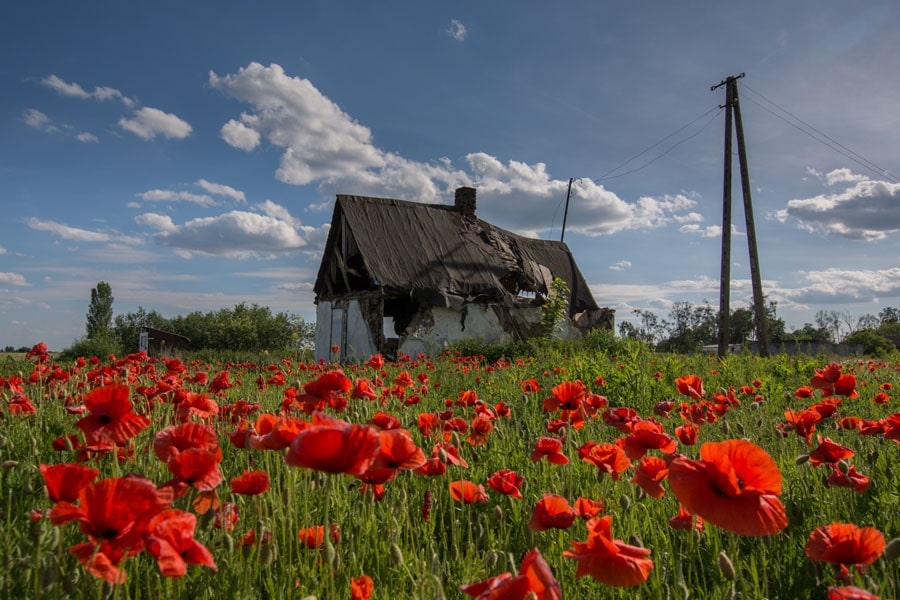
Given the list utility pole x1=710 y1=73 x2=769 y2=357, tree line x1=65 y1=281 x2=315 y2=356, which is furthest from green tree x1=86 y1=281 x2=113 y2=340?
utility pole x1=710 y1=73 x2=769 y2=357

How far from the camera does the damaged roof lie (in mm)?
19141

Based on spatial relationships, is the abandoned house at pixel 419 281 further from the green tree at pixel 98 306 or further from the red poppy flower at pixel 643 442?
the green tree at pixel 98 306

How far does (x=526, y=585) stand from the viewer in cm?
85

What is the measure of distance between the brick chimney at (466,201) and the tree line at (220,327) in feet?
76.5

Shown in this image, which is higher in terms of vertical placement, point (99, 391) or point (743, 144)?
point (743, 144)

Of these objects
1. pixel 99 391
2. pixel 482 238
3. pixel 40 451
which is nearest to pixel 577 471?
pixel 99 391

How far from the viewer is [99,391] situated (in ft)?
5.64

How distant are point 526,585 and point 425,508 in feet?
4.83

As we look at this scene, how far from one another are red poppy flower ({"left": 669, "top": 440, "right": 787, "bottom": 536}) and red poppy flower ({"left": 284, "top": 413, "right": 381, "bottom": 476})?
0.59 metres

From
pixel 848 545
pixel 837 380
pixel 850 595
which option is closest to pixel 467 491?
pixel 848 545

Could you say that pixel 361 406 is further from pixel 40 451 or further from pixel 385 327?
pixel 385 327

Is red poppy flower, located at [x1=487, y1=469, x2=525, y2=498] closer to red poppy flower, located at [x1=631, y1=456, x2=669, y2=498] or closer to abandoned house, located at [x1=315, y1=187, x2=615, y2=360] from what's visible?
red poppy flower, located at [x1=631, y1=456, x2=669, y2=498]

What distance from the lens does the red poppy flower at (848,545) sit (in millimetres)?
1282

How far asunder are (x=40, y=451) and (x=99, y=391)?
2.41 meters
